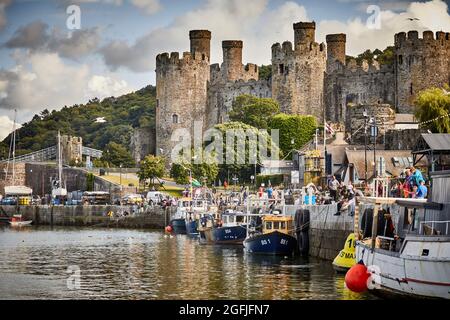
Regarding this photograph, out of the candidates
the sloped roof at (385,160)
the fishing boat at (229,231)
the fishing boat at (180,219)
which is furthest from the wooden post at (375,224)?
the fishing boat at (180,219)

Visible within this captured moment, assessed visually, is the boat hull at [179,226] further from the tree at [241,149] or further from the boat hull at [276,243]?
the boat hull at [276,243]

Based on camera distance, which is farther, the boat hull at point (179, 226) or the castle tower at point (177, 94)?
the castle tower at point (177, 94)

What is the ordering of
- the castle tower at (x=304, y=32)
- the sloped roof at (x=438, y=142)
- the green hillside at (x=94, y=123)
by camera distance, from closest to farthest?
the sloped roof at (x=438, y=142)
the castle tower at (x=304, y=32)
the green hillside at (x=94, y=123)

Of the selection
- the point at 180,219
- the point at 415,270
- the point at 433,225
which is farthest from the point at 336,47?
the point at 415,270

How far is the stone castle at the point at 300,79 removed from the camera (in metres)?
88.7

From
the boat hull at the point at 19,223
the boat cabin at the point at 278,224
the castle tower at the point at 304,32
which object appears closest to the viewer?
the boat cabin at the point at 278,224

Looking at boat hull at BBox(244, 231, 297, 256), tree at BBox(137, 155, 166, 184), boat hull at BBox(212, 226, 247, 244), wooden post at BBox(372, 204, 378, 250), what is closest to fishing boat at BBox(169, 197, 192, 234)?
boat hull at BBox(212, 226, 247, 244)

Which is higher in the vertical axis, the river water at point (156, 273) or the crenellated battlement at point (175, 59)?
the crenellated battlement at point (175, 59)

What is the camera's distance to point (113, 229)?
255 feet

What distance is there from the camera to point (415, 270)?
92.6 feet

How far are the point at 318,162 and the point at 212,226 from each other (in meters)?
13.3

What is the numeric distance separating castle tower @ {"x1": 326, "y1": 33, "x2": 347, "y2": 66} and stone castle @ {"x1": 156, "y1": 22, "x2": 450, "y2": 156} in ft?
0.19

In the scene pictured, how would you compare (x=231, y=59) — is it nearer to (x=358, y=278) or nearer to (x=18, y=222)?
(x=18, y=222)

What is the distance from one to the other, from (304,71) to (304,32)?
3131 millimetres
